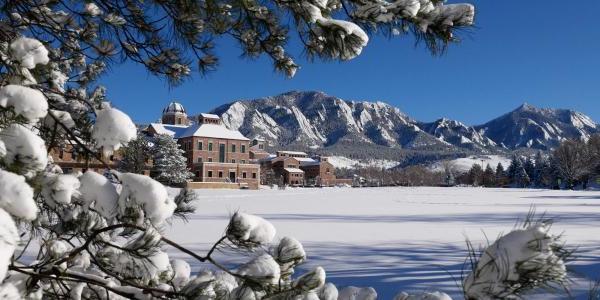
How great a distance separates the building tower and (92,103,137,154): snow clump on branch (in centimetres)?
7531

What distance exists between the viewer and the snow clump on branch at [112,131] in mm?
1349

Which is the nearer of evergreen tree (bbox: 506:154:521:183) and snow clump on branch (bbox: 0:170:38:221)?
snow clump on branch (bbox: 0:170:38:221)

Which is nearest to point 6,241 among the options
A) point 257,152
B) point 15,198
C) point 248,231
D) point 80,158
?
point 15,198

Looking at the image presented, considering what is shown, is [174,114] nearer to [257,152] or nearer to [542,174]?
[257,152]

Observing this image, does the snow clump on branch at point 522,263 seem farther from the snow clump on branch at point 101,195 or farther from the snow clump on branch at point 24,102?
the snow clump on branch at point 24,102

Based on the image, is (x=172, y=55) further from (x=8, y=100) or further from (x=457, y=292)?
(x=457, y=292)

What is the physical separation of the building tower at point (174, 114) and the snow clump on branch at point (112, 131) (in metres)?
75.3

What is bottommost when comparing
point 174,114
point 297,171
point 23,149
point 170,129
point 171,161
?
point 23,149

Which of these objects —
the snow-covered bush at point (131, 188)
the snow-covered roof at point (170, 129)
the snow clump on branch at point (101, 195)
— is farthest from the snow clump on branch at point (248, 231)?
the snow-covered roof at point (170, 129)

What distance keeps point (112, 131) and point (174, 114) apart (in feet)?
247

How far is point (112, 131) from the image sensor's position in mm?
1350

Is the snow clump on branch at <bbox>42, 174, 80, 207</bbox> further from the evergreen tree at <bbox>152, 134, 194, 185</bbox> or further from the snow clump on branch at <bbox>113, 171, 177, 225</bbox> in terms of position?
the evergreen tree at <bbox>152, 134, 194, 185</bbox>

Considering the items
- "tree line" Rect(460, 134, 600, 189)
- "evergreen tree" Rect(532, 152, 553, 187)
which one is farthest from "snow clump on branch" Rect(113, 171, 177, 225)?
"evergreen tree" Rect(532, 152, 553, 187)

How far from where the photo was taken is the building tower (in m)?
74.0
